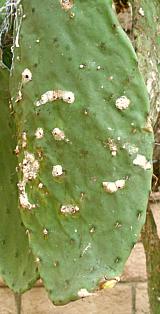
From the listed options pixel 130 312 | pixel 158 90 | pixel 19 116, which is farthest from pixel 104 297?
pixel 19 116

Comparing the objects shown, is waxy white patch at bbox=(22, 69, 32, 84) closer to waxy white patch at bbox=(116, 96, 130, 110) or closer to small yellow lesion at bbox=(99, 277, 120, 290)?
waxy white patch at bbox=(116, 96, 130, 110)

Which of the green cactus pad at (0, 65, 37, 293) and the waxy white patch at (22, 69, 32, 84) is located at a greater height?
the waxy white patch at (22, 69, 32, 84)

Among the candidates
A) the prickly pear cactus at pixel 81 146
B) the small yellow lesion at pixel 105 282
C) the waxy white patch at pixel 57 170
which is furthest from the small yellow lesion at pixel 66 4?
the small yellow lesion at pixel 105 282

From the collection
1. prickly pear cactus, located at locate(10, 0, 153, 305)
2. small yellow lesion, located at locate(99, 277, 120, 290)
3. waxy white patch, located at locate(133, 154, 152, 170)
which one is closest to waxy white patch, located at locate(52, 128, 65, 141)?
prickly pear cactus, located at locate(10, 0, 153, 305)

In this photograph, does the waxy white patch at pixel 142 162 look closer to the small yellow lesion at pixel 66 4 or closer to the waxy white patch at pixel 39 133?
the waxy white patch at pixel 39 133

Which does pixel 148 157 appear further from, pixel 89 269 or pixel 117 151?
pixel 89 269

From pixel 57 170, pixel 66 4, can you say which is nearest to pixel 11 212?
pixel 57 170
